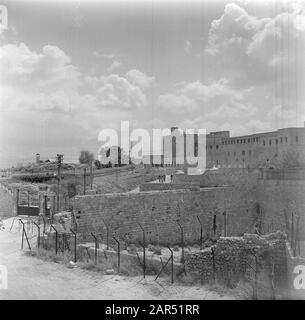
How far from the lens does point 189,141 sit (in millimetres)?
49156

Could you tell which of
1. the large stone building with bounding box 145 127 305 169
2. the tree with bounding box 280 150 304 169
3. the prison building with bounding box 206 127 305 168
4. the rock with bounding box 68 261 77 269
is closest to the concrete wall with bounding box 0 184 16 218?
the rock with bounding box 68 261 77 269

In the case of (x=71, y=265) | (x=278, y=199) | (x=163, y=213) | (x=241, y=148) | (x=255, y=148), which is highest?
(x=241, y=148)

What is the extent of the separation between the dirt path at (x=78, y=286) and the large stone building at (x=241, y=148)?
1168 inches

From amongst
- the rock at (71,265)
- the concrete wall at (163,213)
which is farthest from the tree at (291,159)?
the rock at (71,265)

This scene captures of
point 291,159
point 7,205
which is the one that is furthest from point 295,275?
point 291,159

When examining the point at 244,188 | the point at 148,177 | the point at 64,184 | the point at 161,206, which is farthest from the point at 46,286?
the point at 148,177

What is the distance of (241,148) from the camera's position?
4909cm

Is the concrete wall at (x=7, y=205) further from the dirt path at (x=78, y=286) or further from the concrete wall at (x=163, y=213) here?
the dirt path at (x=78, y=286)

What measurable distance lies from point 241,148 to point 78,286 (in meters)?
44.3

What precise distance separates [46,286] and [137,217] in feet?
18.6

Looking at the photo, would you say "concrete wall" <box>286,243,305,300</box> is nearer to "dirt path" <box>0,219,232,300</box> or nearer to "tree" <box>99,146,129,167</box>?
"dirt path" <box>0,219,232,300</box>

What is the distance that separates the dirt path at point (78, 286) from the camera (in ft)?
24.8

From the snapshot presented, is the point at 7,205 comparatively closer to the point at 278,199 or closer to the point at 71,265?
the point at 71,265

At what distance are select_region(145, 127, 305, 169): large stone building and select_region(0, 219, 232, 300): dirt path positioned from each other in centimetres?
2966
